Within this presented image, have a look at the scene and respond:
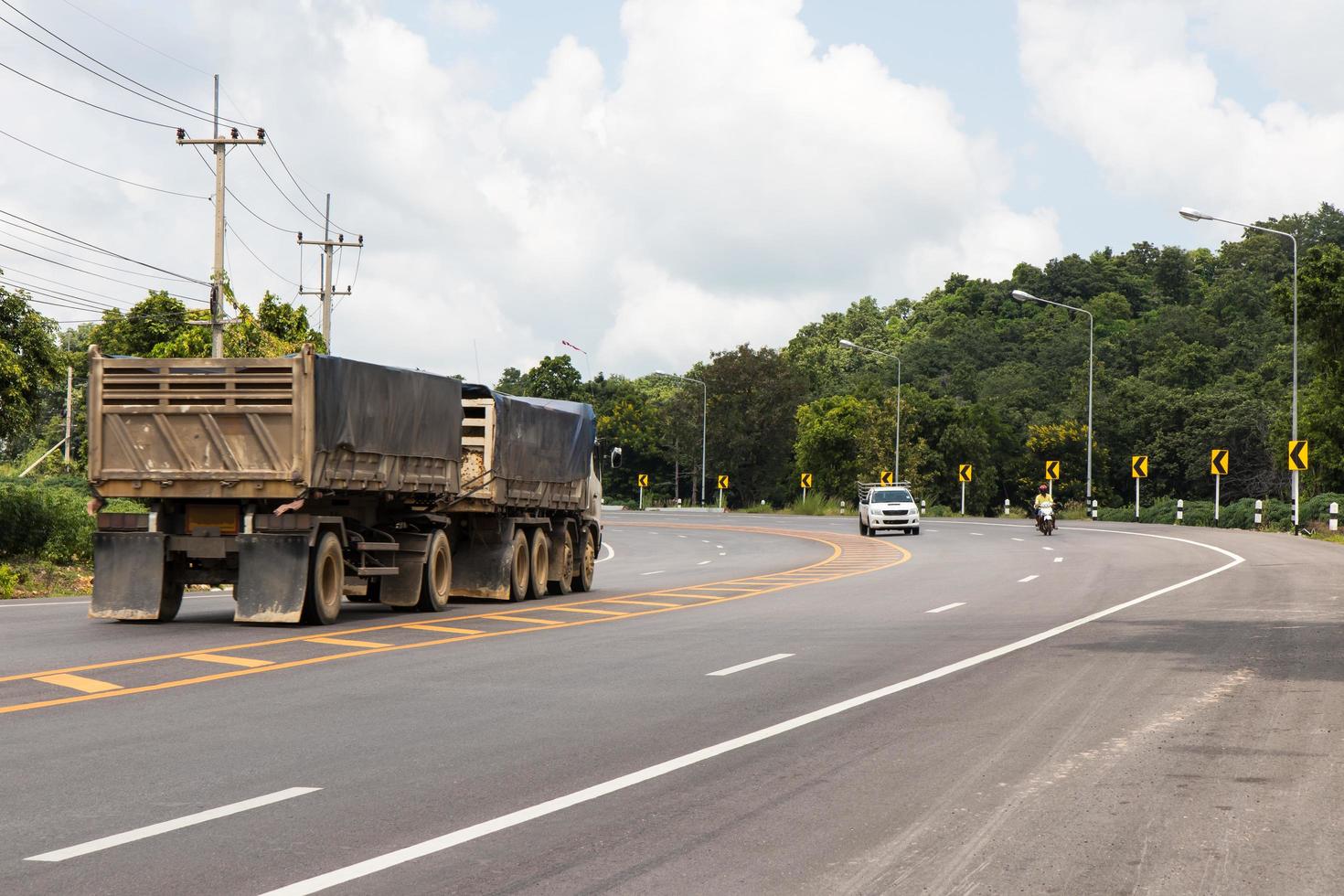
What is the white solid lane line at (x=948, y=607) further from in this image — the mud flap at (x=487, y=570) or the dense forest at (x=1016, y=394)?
the dense forest at (x=1016, y=394)

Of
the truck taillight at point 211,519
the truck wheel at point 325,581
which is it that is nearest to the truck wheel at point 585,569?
the truck wheel at point 325,581

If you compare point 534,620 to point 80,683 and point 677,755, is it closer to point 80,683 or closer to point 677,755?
point 80,683

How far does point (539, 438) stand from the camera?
22.6 m

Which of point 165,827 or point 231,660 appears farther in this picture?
point 231,660

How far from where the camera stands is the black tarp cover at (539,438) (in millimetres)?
20984

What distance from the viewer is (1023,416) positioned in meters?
105

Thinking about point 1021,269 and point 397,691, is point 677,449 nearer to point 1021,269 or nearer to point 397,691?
point 1021,269

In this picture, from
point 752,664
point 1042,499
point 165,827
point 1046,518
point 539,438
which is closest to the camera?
point 165,827

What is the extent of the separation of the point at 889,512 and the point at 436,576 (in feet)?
105

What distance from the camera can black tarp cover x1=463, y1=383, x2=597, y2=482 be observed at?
68.8 ft

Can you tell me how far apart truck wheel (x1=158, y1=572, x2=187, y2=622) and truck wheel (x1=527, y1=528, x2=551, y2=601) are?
6263mm

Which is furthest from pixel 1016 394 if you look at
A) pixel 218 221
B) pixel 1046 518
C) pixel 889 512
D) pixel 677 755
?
pixel 677 755

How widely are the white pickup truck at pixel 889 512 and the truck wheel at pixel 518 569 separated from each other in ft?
94.0

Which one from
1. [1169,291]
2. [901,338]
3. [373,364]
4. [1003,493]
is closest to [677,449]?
[1003,493]
